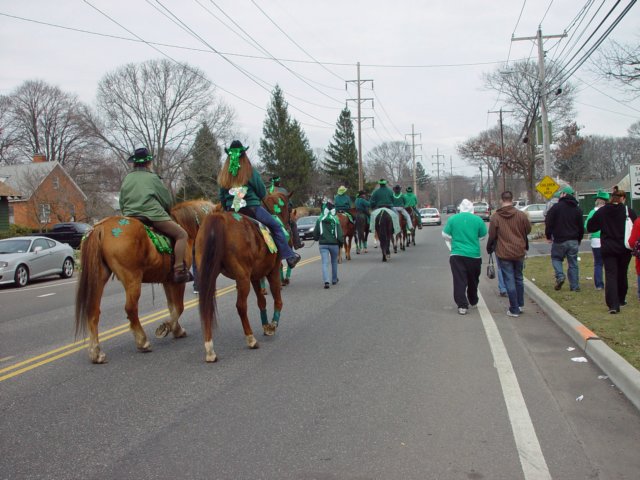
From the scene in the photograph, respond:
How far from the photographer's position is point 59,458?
4.28 metres

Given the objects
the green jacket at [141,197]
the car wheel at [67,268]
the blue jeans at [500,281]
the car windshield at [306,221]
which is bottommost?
the car wheel at [67,268]

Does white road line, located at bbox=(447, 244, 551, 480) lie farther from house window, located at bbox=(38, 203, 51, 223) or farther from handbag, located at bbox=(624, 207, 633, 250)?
house window, located at bbox=(38, 203, 51, 223)

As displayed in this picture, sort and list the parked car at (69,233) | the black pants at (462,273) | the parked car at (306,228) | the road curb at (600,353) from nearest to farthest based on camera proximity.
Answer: the road curb at (600,353) → the black pants at (462,273) → the parked car at (69,233) → the parked car at (306,228)

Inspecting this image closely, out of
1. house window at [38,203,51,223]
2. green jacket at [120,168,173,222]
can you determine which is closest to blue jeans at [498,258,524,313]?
green jacket at [120,168,173,222]

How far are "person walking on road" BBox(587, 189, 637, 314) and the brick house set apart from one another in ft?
109

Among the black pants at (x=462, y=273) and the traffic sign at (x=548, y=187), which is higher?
the traffic sign at (x=548, y=187)

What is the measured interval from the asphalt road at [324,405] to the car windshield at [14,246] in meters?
9.80

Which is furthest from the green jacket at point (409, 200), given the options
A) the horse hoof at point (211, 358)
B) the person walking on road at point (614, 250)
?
the horse hoof at point (211, 358)

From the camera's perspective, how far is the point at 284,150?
6894cm

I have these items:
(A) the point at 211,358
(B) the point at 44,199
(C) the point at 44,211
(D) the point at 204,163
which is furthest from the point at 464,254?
(D) the point at 204,163

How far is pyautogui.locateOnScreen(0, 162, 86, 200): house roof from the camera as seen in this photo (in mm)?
41531

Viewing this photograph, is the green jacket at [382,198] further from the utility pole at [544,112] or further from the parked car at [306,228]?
the parked car at [306,228]

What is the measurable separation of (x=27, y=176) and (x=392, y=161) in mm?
78446

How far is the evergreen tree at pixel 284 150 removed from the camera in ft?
226
